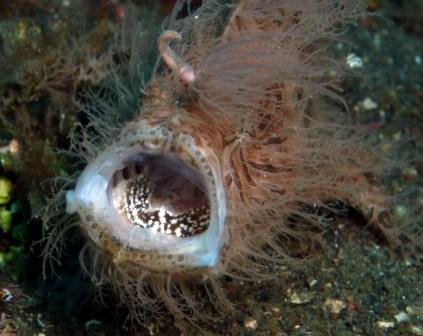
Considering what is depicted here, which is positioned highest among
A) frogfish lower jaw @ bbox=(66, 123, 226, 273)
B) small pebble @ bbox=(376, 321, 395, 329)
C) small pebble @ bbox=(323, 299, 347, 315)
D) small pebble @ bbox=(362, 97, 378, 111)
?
frogfish lower jaw @ bbox=(66, 123, 226, 273)

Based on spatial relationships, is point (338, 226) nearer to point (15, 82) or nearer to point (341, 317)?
point (341, 317)

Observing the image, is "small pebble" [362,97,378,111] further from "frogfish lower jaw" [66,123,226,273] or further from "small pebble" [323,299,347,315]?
"frogfish lower jaw" [66,123,226,273]

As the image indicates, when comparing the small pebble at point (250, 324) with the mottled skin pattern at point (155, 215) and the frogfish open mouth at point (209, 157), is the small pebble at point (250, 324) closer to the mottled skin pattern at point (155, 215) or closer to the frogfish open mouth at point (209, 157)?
the frogfish open mouth at point (209, 157)

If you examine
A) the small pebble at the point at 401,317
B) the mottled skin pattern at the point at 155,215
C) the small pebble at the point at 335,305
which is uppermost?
the mottled skin pattern at the point at 155,215

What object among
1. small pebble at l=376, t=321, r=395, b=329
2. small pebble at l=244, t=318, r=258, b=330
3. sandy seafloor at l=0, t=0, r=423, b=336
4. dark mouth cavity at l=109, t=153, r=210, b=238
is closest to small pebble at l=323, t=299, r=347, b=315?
sandy seafloor at l=0, t=0, r=423, b=336

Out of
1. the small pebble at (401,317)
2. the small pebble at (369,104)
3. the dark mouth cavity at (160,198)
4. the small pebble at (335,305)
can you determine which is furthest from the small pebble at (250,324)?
the small pebble at (369,104)

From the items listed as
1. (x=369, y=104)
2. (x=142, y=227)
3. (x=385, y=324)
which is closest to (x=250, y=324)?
(x=385, y=324)

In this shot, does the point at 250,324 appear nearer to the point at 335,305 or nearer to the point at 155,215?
the point at 335,305

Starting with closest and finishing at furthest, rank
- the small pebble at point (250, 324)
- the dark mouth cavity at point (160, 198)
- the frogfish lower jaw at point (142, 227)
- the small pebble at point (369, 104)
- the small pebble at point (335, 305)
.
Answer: the frogfish lower jaw at point (142, 227) → the dark mouth cavity at point (160, 198) → the small pebble at point (250, 324) → the small pebble at point (335, 305) → the small pebble at point (369, 104)
